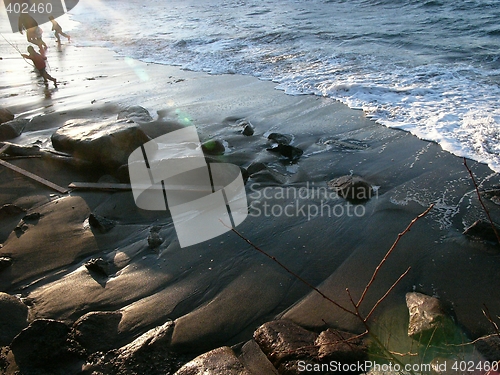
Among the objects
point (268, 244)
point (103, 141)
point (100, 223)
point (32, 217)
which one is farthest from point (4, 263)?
point (268, 244)

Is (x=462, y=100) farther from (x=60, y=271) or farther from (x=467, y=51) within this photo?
(x=60, y=271)

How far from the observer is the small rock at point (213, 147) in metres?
5.14

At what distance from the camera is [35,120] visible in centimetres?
668

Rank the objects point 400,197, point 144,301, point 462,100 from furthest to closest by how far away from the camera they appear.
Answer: point 462,100 → point 400,197 → point 144,301

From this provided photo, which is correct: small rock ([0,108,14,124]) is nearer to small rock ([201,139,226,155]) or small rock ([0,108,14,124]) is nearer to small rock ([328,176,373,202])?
small rock ([201,139,226,155])

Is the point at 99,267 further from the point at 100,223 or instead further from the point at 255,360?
the point at 255,360

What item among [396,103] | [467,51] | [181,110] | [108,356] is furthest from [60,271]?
[467,51]

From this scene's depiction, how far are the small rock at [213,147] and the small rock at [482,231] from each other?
3253 millimetres

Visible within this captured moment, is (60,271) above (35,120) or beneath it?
beneath

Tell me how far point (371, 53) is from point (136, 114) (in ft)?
23.0

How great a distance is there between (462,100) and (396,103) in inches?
46.2

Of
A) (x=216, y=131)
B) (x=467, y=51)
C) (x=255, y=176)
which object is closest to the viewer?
(x=255, y=176)

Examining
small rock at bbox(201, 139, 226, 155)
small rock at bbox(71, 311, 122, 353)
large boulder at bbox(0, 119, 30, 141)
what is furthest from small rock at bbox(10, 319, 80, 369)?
large boulder at bbox(0, 119, 30, 141)

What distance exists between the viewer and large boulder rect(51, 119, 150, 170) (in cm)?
482
